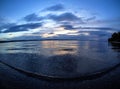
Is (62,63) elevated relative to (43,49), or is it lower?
lower

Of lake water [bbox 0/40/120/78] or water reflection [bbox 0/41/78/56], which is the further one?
water reflection [bbox 0/41/78/56]

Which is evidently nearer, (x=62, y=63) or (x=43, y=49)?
(x=62, y=63)

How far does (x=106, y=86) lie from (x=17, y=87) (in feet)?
23.5

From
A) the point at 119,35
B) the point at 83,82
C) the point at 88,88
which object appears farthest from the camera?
the point at 119,35

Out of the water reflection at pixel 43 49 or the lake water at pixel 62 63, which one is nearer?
the lake water at pixel 62 63

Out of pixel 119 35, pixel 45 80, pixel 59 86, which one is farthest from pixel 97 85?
pixel 119 35

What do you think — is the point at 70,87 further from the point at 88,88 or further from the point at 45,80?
the point at 45,80

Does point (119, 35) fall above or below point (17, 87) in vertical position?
above

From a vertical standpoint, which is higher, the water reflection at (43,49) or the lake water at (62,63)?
the water reflection at (43,49)

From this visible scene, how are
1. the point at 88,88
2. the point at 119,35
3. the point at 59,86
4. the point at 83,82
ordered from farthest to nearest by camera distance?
1. the point at 119,35
2. the point at 83,82
3. the point at 59,86
4. the point at 88,88

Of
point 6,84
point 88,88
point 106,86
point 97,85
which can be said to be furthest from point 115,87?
point 6,84

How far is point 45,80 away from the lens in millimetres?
12945

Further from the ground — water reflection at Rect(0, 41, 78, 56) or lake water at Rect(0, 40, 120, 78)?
water reflection at Rect(0, 41, 78, 56)

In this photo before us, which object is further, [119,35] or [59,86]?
[119,35]
